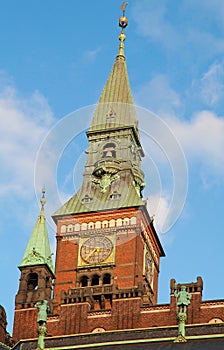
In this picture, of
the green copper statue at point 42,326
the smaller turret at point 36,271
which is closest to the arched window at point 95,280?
the smaller turret at point 36,271

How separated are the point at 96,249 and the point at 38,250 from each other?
188 inches

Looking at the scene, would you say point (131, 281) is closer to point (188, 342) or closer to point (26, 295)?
point (26, 295)

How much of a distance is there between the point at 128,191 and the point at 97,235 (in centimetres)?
507

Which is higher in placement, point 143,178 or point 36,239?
point 143,178

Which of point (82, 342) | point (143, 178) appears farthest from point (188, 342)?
point (143, 178)

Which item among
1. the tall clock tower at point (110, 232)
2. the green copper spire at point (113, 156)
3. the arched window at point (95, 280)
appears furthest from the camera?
the green copper spire at point (113, 156)

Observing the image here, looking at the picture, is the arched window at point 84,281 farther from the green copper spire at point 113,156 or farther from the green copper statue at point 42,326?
the green copper statue at point 42,326

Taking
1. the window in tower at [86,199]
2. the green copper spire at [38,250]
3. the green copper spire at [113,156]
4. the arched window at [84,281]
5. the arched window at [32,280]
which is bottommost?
the arched window at [32,280]

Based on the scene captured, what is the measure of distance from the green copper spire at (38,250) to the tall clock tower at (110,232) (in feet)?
6.10

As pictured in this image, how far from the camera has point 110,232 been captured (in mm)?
88188

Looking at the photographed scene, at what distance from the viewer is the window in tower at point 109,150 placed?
94.9 metres

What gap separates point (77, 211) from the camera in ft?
297

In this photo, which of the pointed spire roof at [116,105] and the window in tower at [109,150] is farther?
the pointed spire roof at [116,105]

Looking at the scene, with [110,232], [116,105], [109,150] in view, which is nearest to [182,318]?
[110,232]
